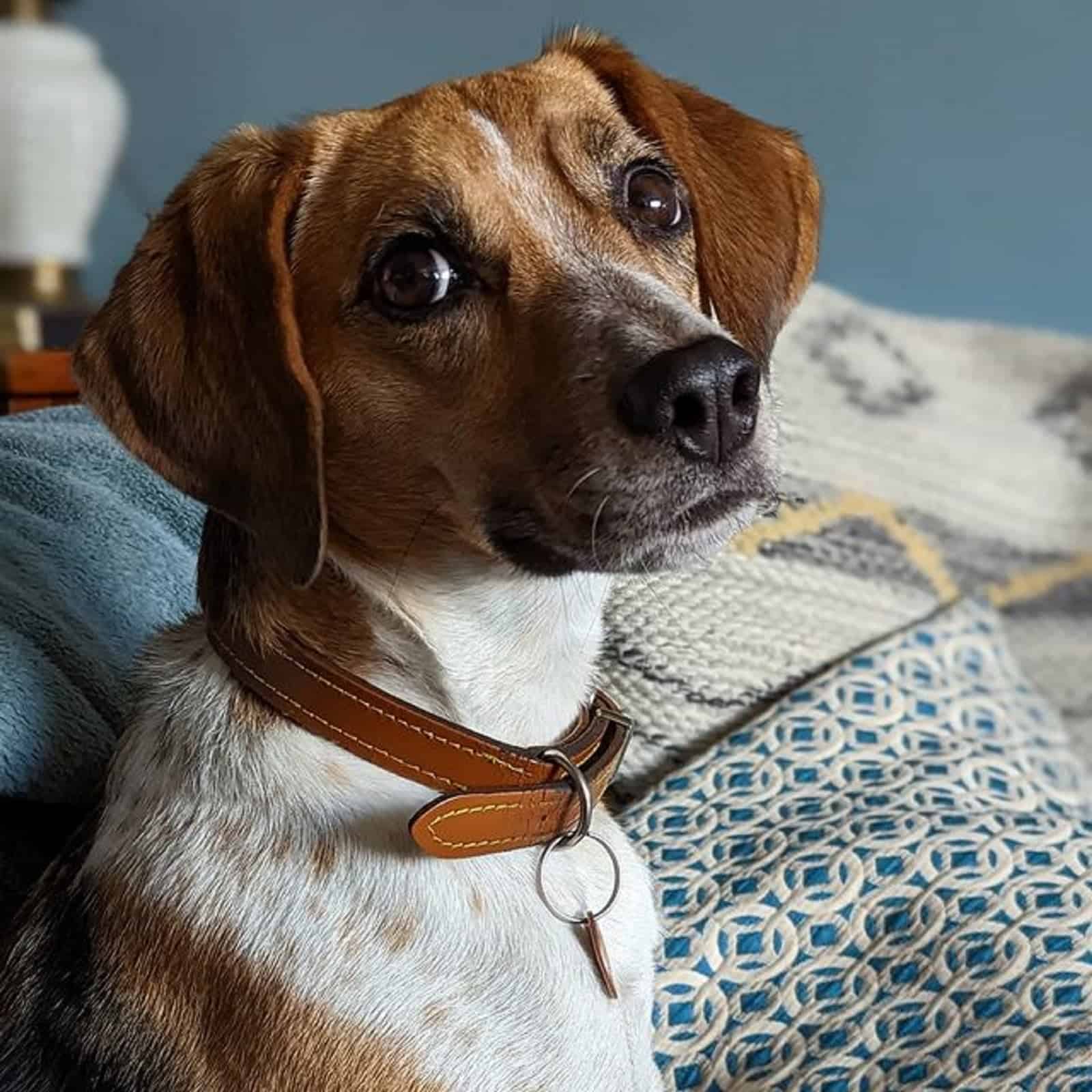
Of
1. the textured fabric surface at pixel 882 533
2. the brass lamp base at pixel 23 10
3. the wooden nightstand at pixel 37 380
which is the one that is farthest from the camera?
the brass lamp base at pixel 23 10

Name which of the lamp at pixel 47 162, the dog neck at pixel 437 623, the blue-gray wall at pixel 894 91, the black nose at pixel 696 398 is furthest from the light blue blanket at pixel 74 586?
the blue-gray wall at pixel 894 91

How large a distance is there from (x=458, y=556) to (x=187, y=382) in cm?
28

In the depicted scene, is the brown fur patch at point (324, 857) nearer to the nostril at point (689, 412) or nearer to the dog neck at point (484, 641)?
the dog neck at point (484, 641)

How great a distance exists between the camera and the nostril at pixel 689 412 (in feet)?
3.87

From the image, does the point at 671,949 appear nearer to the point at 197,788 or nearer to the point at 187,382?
the point at 197,788

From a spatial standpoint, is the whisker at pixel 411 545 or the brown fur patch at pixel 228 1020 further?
the whisker at pixel 411 545

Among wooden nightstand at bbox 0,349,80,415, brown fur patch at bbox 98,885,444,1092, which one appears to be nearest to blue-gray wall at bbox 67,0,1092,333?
wooden nightstand at bbox 0,349,80,415

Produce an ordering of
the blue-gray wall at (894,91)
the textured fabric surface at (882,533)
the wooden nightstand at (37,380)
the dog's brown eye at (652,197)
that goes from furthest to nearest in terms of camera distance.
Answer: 1. the blue-gray wall at (894,91)
2. the wooden nightstand at (37,380)
3. the textured fabric surface at (882,533)
4. the dog's brown eye at (652,197)

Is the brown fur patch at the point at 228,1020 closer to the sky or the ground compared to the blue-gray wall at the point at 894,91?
closer to the ground

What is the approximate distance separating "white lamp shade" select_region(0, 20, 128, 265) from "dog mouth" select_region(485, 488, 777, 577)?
228cm

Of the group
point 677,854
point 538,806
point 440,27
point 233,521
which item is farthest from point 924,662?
point 440,27

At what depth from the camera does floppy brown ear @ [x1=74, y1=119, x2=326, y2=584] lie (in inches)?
49.5

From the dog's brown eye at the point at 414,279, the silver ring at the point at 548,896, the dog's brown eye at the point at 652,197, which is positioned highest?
the dog's brown eye at the point at 652,197

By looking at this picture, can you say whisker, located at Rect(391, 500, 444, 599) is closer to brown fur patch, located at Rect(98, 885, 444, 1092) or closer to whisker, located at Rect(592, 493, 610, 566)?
whisker, located at Rect(592, 493, 610, 566)
